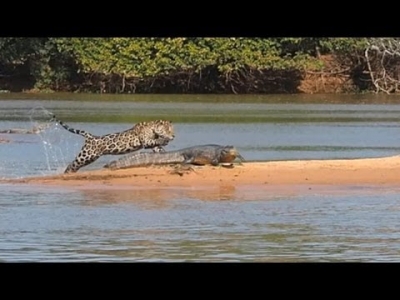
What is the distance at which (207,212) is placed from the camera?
33.6 feet

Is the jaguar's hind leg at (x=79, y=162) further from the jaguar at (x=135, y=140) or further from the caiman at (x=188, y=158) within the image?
the caiman at (x=188, y=158)

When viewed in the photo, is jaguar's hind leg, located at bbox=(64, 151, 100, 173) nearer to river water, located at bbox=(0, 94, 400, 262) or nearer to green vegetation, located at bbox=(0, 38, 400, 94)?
river water, located at bbox=(0, 94, 400, 262)

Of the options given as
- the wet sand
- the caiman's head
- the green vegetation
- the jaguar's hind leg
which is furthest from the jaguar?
the green vegetation

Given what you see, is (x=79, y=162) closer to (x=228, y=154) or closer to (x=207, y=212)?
(x=228, y=154)

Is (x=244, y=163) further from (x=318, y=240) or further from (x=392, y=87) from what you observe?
(x=392, y=87)

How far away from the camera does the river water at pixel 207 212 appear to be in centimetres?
827

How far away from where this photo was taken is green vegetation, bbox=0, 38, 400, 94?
27.5 meters

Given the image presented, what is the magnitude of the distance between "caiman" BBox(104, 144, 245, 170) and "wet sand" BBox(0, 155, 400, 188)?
0.08m

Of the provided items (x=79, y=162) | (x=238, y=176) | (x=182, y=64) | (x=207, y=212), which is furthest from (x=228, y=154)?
(x=182, y=64)

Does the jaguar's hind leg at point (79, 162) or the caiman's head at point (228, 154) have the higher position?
the caiman's head at point (228, 154)

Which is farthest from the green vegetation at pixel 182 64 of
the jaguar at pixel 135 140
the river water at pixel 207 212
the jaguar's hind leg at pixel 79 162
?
the jaguar's hind leg at pixel 79 162

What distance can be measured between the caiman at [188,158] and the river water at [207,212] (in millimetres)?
733

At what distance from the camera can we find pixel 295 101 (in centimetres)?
2575
